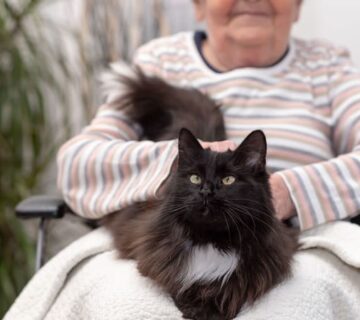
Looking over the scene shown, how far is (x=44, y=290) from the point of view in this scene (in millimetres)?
1124

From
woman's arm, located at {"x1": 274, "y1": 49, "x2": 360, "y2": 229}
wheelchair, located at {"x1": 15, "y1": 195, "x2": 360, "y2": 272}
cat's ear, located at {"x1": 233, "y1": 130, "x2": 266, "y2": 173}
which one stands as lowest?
wheelchair, located at {"x1": 15, "y1": 195, "x2": 360, "y2": 272}

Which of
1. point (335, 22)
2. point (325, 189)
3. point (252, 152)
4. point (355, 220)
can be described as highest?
point (252, 152)

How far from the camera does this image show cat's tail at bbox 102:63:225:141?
4.29 ft

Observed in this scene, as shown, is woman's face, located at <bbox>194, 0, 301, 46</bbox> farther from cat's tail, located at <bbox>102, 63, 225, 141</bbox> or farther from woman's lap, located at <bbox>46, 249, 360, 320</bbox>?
woman's lap, located at <bbox>46, 249, 360, 320</bbox>

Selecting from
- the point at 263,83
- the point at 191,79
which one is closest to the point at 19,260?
the point at 191,79

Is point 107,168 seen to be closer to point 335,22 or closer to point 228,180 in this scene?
point 228,180

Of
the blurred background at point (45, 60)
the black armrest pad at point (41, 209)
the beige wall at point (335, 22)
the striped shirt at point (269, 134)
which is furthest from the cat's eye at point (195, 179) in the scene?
the beige wall at point (335, 22)

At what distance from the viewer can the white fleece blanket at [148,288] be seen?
0.94m

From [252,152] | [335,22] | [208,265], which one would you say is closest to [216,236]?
[208,265]

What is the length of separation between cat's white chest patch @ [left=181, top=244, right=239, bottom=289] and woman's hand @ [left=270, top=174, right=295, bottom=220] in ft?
0.94

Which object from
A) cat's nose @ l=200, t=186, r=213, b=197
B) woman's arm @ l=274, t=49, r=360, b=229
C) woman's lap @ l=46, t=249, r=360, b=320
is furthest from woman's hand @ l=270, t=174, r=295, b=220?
cat's nose @ l=200, t=186, r=213, b=197

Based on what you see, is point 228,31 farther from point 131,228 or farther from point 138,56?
point 131,228

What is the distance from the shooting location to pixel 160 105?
1.38 m

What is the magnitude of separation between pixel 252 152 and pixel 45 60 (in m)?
1.39
